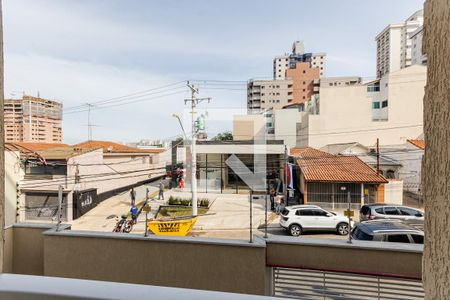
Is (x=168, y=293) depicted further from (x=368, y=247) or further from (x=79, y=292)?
(x=368, y=247)

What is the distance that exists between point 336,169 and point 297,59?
6435 cm

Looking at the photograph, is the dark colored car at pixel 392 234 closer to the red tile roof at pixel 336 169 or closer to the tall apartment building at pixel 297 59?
the red tile roof at pixel 336 169

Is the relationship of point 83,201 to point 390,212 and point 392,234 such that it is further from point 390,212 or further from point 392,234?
point 390,212

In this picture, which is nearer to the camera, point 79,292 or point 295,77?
point 79,292

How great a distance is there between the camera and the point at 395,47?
217ft

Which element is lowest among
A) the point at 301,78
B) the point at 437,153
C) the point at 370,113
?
the point at 437,153

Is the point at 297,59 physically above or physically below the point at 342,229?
above

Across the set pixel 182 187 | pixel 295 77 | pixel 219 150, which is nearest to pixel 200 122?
pixel 219 150

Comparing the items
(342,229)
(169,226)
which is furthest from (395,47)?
(169,226)

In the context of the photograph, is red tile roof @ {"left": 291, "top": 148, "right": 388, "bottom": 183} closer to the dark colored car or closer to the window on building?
the window on building

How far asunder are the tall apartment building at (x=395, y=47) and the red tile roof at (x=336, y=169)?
5411cm

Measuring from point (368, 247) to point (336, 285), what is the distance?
61 cm

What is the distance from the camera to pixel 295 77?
5462cm

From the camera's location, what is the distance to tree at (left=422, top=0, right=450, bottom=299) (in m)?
0.55
